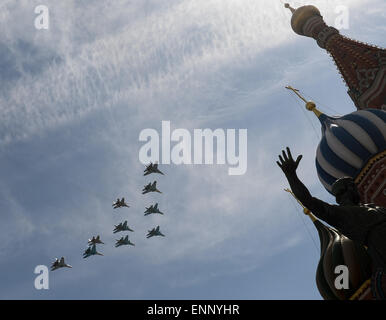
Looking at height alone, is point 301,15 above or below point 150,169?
above

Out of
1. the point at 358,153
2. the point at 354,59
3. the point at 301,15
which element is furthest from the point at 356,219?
the point at 301,15

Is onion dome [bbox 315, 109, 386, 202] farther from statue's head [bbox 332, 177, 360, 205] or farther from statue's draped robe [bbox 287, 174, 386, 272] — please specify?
statue's draped robe [bbox 287, 174, 386, 272]

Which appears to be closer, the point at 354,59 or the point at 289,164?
the point at 289,164

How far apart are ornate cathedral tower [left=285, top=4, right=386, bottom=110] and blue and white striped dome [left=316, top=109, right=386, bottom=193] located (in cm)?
473

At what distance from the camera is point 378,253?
8789 mm

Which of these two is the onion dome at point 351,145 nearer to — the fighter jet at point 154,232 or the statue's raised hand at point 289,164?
the statue's raised hand at point 289,164

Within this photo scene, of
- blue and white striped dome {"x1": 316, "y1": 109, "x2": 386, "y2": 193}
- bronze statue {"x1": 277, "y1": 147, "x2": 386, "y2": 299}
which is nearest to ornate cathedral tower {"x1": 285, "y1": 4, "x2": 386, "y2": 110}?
blue and white striped dome {"x1": 316, "y1": 109, "x2": 386, "y2": 193}

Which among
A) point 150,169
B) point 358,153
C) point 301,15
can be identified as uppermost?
point 301,15

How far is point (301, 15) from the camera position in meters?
35.7

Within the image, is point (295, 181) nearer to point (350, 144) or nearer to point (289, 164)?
point (289, 164)

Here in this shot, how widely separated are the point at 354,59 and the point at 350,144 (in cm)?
994

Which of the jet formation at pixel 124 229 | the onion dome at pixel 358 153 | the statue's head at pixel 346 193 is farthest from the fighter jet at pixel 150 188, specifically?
the statue's head at pixel 346 193

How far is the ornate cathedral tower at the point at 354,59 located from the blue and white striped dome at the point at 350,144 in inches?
186
